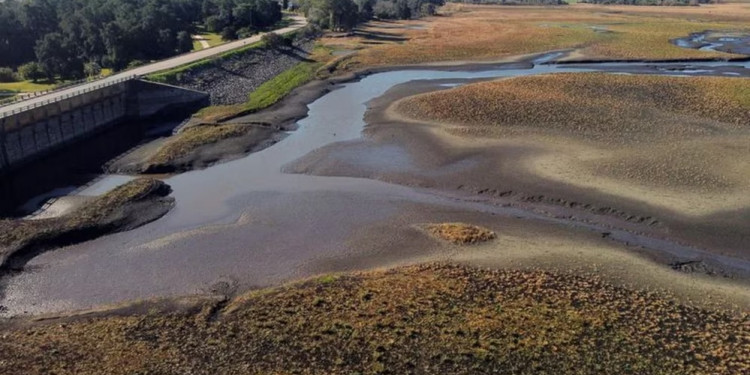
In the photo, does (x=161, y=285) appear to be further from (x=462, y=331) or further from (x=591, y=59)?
(x=591, y=59)

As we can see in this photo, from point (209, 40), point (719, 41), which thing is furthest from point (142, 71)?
point (719, 41)

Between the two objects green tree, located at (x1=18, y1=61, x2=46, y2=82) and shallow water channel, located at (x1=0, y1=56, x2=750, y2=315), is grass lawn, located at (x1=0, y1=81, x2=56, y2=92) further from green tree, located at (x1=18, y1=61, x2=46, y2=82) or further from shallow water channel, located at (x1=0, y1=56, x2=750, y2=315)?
shallow water channel, located at (x1=0, y1=56, x2=750, y2=315)

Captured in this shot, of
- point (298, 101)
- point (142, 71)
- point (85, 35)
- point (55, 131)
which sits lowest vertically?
point (298, 101)

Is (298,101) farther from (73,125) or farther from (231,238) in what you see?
(231,238)

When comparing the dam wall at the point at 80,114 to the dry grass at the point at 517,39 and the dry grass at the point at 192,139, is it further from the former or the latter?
the dry grass at the point at 517,39

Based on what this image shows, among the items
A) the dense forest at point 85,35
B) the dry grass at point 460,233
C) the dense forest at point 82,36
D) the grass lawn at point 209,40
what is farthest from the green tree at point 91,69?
the dry grass at point 460,233

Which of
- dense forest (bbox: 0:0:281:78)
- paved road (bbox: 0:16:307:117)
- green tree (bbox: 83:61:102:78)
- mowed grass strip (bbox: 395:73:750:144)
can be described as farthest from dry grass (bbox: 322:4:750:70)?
green tree (bbox: 83:61:102:78)
